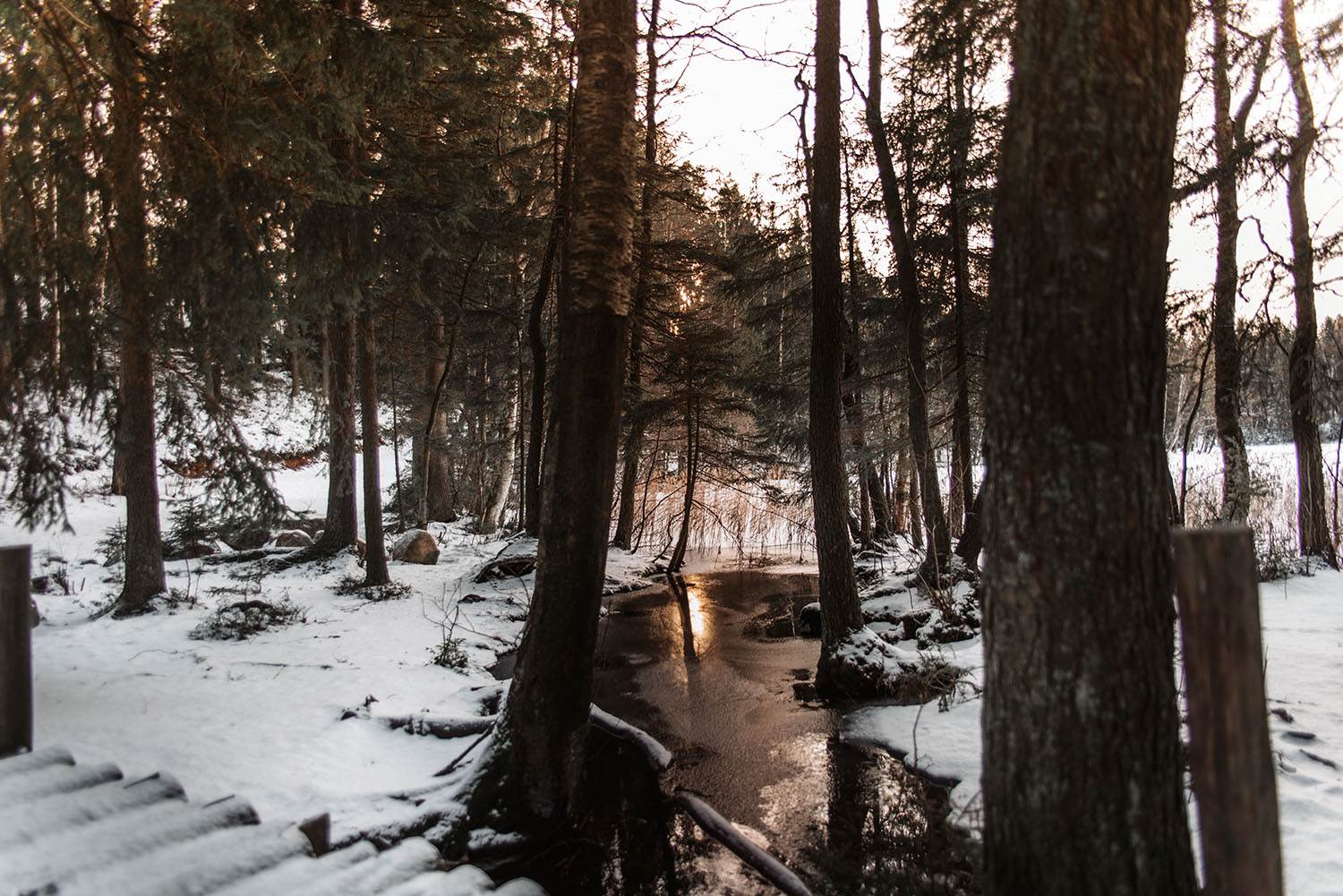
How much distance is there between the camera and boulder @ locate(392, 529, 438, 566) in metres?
14.0

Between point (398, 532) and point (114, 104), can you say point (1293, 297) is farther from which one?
point (398, 532)

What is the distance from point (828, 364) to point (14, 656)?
280 inches

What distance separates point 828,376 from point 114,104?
6.64 m

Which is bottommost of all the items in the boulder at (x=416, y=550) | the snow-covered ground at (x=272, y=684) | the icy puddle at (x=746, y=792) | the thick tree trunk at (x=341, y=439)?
the icy puddle at (x=746, y=792)

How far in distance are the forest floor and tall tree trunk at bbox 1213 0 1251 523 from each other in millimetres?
1498

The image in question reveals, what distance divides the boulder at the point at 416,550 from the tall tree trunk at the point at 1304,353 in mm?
15023

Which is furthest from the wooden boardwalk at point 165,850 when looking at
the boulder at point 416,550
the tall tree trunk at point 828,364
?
the boulder at point 416,550

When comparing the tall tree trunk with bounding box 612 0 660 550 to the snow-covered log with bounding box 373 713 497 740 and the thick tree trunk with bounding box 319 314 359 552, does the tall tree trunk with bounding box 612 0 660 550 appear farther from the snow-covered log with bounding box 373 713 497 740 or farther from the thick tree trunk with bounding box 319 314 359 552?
the snow-covered log with bounding box 373 713 497 740

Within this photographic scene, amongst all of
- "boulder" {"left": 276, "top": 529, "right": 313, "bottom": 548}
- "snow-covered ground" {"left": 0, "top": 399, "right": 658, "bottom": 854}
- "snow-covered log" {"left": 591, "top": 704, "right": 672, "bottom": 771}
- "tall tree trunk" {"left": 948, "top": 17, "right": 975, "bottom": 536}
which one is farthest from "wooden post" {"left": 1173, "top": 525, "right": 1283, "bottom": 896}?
"boulder" {"left": 276, "top": 529, "right": 313, "bottom": 548}

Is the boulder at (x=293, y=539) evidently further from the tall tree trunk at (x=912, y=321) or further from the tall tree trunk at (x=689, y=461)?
the tall tree trunk at (x=912, y=321)

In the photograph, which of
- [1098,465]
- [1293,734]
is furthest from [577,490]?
[1293,734]

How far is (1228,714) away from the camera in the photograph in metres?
2.07

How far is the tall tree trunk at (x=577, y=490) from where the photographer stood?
4555 millimetres

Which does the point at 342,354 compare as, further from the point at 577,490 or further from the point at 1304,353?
the point at 1304,353
